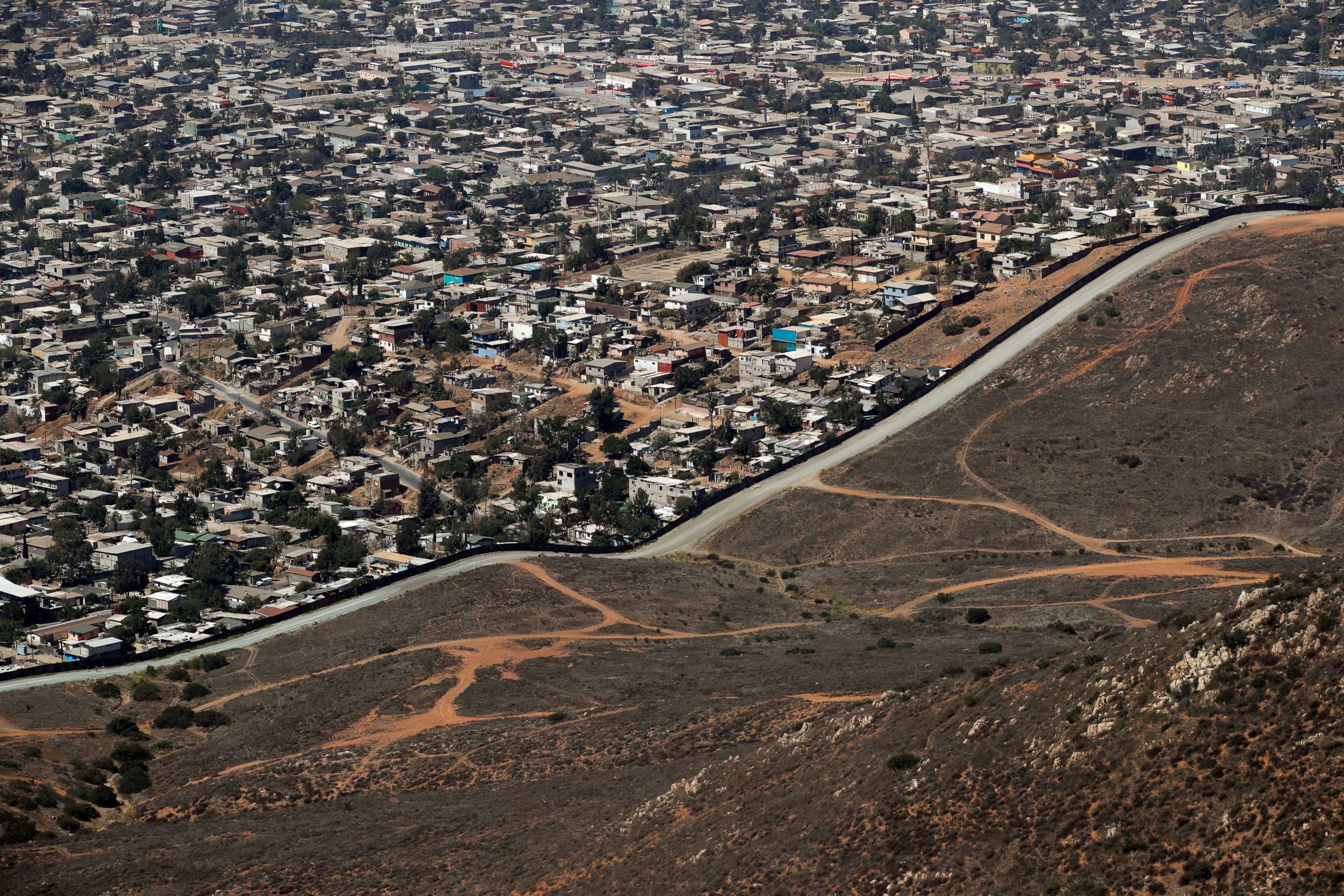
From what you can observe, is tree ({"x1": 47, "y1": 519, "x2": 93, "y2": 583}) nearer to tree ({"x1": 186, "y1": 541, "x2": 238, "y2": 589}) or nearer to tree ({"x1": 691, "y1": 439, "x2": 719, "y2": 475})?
tree ({"x1": 186, "y1": 541, "x2": 238, "y2": 589})

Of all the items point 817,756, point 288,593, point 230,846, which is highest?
point 817,756

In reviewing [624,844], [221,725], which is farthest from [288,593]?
[624,844]

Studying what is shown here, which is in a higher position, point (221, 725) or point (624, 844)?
point (624, 844)

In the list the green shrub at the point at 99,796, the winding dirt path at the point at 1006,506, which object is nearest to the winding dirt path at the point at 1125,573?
the winding dirt path at the point at 1006,506

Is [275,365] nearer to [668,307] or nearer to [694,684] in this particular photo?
[668,307]

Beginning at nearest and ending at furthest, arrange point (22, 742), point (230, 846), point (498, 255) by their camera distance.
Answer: point (230, 846), point (22, 742), point (498, 255)

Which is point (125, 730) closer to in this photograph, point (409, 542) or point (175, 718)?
point (175, 718)

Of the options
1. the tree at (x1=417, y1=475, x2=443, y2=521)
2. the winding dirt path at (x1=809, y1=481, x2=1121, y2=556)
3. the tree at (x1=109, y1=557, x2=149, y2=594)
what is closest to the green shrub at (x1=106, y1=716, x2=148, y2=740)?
the tree at (x1=109, y1=557, x2=149, y2=594)
